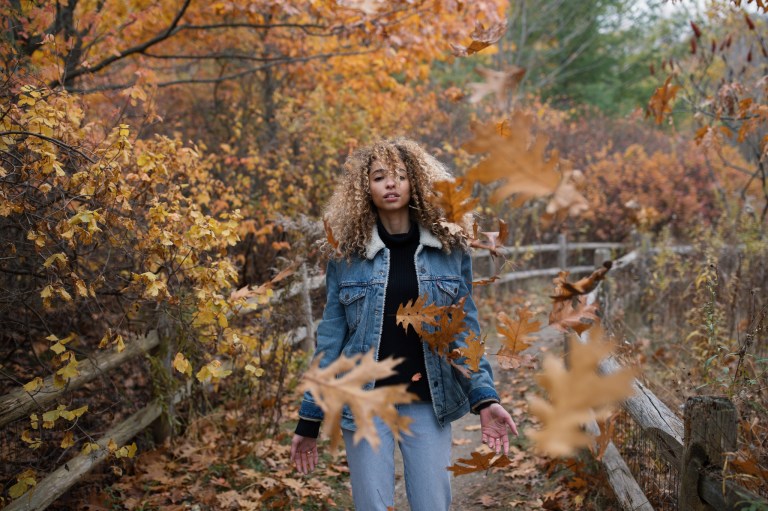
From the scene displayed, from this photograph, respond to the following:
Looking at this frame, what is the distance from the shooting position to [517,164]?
1.07 meters

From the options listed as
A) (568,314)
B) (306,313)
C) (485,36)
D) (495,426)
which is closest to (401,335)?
(495,426)

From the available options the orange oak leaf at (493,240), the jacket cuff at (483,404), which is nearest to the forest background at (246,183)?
the orange oak leaf at (493,240)

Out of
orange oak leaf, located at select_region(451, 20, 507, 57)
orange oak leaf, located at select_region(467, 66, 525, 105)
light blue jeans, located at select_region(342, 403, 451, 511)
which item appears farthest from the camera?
light blue jeans, located at select_region(342, 403, 451, 511)

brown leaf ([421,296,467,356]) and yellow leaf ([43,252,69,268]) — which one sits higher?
yellow leaf ([43,252,69,268])

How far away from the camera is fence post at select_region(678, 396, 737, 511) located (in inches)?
76.5

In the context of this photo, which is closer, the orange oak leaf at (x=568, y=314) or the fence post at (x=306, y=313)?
the orange oak leaf at (x=568, y=314)

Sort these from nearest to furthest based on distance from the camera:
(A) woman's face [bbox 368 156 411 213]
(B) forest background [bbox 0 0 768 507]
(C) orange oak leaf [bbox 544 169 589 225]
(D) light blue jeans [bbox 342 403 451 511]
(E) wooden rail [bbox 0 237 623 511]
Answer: (C) orange oak leaf [bbox 544 169 589 225] < (D) light blue jeans [bbox 342 403 451 511] < (A) woman's face [bbox 368 156 411 213] < (B) forest background [bbox 0 0 768 507] < (E) wooden rail [bbox 0 237 623 511]

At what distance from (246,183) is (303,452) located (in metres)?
4.23

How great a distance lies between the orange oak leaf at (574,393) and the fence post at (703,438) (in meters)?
1.25

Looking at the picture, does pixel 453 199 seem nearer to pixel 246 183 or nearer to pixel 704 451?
pixel 704 451

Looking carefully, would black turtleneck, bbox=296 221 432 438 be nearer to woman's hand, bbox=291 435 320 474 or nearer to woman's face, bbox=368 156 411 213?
woman's hand, bbox=291 435 320 474

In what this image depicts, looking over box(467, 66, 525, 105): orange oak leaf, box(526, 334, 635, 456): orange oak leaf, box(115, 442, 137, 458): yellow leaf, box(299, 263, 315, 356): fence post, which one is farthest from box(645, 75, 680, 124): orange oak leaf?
box(299, 263, 315, 356): fence post

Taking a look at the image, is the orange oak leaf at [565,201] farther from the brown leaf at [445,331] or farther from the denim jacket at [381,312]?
the denim jacket at [381,312]

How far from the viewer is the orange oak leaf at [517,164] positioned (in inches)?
41.4
